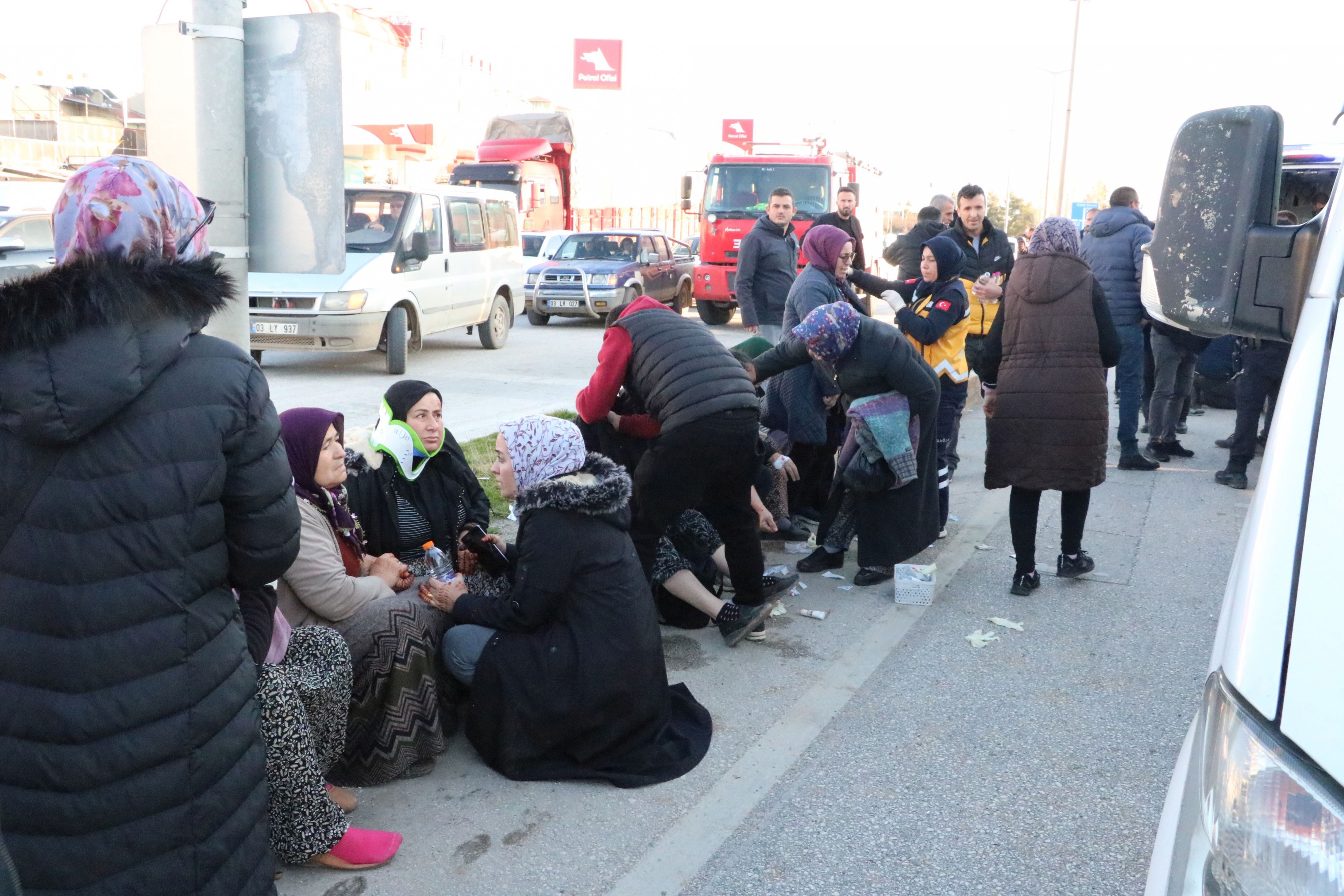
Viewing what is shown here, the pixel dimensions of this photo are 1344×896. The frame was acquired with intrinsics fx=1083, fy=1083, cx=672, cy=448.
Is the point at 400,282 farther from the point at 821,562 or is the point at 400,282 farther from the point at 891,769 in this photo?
the point at 891,769

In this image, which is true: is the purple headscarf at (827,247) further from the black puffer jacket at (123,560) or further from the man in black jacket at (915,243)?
the black puffer jacket at (123,560)

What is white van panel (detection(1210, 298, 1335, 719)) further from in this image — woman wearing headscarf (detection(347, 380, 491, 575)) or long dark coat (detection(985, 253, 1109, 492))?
long dark coat (detection(985, 253, 1109, 492))

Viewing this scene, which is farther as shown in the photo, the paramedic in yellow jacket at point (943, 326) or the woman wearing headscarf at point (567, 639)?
the paramedic in yellow jacket at point (943, 326)

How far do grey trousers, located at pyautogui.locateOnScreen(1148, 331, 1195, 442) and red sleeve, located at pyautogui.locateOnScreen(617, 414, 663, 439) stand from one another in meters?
5.56

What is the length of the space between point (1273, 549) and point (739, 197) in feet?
56.4

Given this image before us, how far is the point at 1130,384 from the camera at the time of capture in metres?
8.45

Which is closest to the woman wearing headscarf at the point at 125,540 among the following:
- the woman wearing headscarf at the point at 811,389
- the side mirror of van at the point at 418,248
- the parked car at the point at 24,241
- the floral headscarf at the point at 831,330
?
the floral headscarf at the point at 831,330

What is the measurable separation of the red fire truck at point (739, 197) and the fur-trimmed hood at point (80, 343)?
16.1 m

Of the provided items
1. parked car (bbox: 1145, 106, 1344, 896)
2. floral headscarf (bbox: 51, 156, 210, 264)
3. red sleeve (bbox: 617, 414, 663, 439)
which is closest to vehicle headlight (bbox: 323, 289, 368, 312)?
red sleeve (bbox: 617, 414, 663, 439)

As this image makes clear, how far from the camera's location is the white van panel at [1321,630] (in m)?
1.37

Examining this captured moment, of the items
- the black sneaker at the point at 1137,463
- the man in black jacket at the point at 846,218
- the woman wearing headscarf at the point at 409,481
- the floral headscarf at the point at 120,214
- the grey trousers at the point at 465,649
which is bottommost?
the black sneaker at the point at 1137,463

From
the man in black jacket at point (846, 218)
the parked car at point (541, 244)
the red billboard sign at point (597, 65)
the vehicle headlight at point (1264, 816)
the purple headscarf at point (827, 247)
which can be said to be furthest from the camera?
the red billboard sign at point (597, 65)

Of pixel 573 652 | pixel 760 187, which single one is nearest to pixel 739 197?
pixel 760 187

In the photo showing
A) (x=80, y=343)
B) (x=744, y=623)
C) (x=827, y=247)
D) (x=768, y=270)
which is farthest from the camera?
(x=768, y=270)
